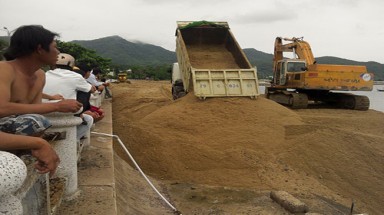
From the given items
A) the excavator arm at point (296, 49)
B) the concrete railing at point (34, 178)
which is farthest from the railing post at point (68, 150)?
the excavator arm at point (296, 49)

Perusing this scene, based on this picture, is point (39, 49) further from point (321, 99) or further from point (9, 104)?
point (321, 99)

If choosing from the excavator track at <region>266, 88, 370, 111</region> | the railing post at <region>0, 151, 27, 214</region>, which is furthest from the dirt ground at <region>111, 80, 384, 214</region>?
the excavator track at <region>266, 88, 370, 111</region>

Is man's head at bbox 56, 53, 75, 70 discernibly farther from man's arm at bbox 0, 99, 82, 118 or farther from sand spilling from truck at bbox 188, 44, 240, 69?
sand spilling from truck at bbox 188, 44, 240, 69

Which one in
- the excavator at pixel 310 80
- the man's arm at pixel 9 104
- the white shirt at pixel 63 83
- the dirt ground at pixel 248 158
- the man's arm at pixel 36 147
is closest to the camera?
the man's arm at pixel 36 147

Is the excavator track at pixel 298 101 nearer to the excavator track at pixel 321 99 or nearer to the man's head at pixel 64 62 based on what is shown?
the excavator track at pixel 321 99

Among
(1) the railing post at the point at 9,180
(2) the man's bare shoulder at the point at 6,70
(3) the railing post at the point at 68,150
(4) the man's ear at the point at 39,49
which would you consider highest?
(4) the man's ear at the point at 39,49

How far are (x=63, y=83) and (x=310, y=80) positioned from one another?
12317 mm

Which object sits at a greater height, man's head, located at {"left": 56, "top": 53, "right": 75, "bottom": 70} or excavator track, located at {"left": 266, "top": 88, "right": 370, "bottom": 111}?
man's head, located at {"left": 56, "top": 53, "right": 75, "bottom": 70}

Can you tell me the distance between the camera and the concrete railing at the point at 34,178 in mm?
1370

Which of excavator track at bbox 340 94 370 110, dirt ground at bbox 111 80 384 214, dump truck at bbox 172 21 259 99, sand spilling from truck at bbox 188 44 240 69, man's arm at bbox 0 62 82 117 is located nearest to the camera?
man's arm at bbox 0 62 82 117

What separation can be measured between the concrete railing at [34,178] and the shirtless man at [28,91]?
4.0 inches

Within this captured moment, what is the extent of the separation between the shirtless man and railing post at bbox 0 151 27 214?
0.39 metres

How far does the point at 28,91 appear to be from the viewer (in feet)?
8.46

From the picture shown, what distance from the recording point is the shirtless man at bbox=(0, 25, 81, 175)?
76.7 inches
